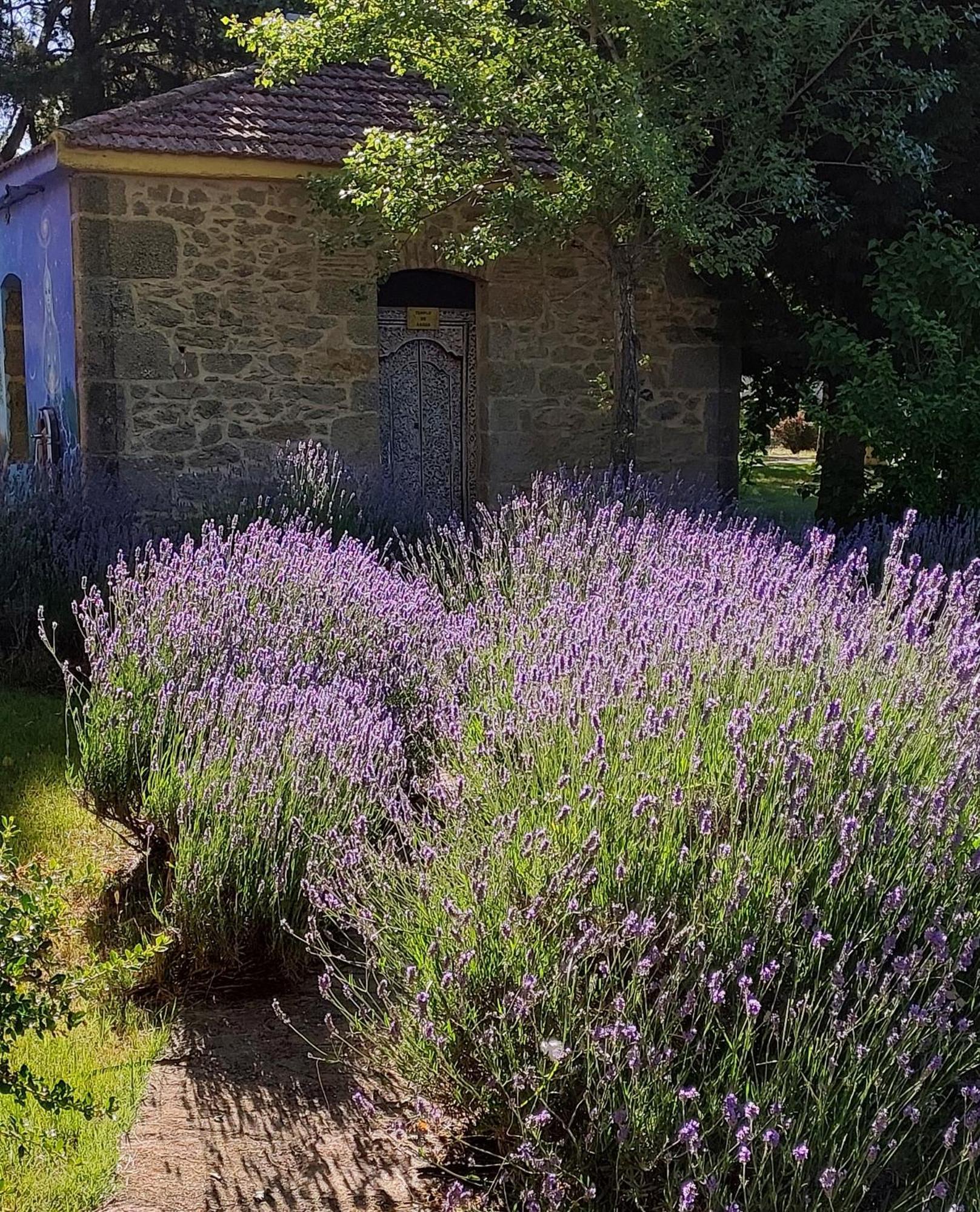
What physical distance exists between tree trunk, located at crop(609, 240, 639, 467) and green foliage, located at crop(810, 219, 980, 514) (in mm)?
1383

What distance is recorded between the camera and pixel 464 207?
10.4m

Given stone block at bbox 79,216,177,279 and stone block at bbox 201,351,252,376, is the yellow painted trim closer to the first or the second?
stone block at bbox 79,216,177,279

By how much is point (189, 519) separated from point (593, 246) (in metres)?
4.85

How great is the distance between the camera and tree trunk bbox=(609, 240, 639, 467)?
9.59m

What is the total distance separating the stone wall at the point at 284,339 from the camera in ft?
30.6

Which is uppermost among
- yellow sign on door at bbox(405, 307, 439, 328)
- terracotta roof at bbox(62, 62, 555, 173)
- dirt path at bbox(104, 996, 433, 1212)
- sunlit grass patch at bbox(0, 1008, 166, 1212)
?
terracotta roof at bbox(62, 62, 555, 173)

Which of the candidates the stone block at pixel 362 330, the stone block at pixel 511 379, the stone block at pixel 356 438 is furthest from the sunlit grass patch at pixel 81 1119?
the stone block at pixel 511 379

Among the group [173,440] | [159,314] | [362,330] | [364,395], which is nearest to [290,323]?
[362,330]

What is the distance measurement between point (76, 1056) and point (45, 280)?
850cm

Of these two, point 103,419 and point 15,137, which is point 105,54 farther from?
point 103,419

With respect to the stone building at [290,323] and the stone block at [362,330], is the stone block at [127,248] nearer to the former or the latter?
the stone building at [290,323]

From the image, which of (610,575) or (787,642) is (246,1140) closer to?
(787,642)

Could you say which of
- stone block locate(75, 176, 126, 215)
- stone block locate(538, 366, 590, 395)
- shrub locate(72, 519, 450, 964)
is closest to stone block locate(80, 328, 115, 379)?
stone block locate(75, 176, 126, 215)

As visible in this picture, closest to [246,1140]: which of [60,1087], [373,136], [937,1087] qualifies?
[60,1087]
